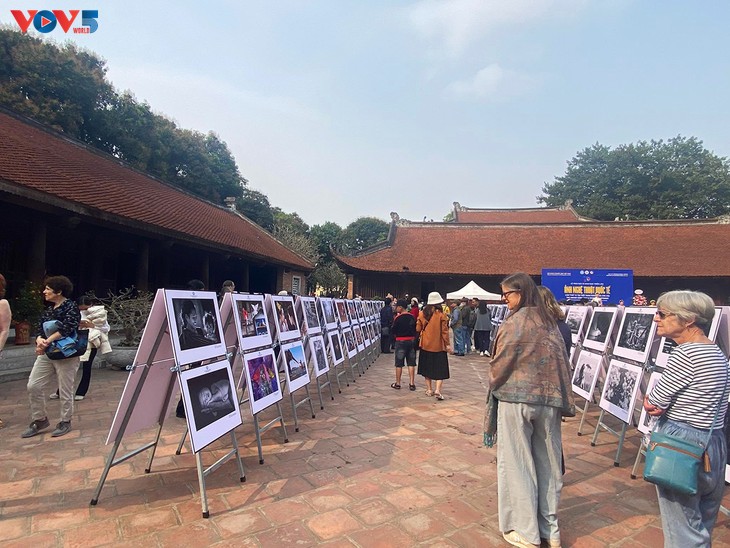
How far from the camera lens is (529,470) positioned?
2.58m

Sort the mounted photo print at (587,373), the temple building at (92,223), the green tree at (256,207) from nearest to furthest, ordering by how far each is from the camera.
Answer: the mounted photo print at (587,373) → the temple building at (92,223) → the green tree at (256,207)

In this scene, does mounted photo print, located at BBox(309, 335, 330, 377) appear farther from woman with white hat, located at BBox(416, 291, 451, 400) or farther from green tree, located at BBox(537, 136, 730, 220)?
green tree, located at BBox(537, 136, 730, 220)

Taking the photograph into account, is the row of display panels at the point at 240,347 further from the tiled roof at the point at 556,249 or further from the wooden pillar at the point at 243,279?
the tiled roof at the point at 556,249

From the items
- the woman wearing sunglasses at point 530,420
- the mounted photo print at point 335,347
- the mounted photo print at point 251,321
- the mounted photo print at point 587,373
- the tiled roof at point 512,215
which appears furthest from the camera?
the tiled roof at point 512,215

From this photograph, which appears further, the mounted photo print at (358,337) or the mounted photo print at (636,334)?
the mounted photo print at (358,337)

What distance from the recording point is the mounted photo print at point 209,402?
114 inches

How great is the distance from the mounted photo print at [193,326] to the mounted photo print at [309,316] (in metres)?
2.26

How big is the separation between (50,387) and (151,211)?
6.31 metres

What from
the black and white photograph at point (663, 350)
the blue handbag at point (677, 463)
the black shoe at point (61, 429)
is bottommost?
the black shoe at point (61, 429)

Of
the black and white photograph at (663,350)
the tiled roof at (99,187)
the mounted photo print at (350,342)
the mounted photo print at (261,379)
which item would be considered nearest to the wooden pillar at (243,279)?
the tiled roof at (99,187)

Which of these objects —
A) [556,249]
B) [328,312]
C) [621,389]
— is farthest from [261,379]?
[556,249]

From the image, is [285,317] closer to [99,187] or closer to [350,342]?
[350,342]

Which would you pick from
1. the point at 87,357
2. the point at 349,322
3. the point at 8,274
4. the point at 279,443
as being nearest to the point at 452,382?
the point at 349,322

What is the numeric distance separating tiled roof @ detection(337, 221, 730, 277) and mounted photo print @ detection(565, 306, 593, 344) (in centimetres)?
1585
